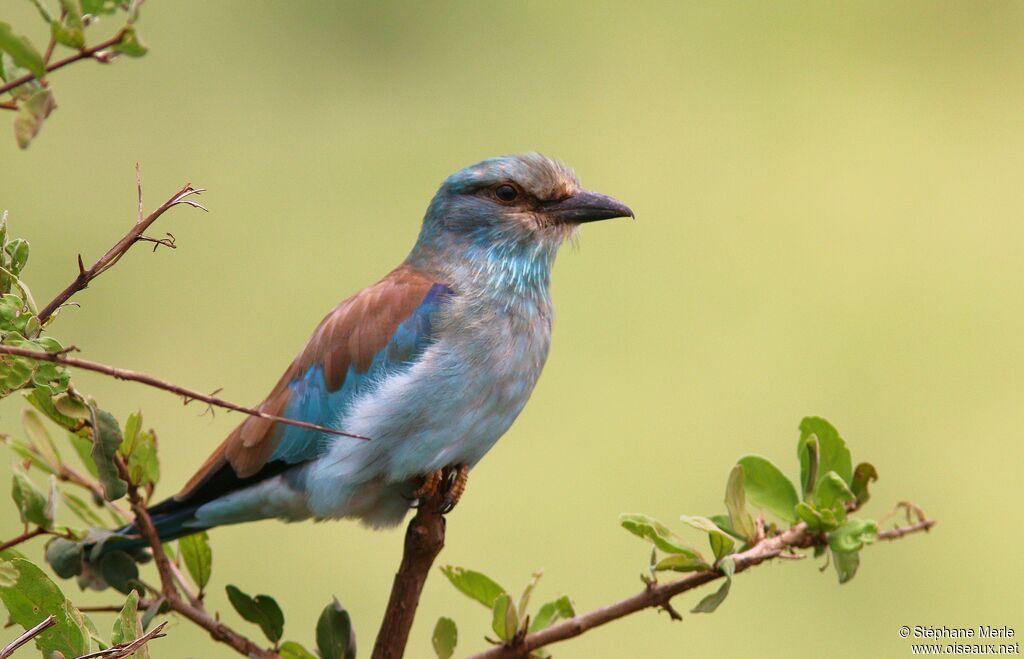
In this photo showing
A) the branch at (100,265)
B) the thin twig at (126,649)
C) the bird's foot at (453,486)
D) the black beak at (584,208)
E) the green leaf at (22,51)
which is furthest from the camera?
the black beak at (584,208)

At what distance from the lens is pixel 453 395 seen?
5.91ft

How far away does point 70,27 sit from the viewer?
32.4 inches

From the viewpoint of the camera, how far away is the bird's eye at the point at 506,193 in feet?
6.72

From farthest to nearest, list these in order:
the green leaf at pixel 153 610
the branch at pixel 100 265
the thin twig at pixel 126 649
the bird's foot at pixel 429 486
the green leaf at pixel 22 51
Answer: the bird's foot at pixel 429 486
the green leaf at pixel 153 610
the branch at pixel 100 265
the thin twig at pixel 126 649
the green leaf at pixel 22 51

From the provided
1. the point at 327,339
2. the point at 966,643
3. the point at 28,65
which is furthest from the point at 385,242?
the point at 28,65

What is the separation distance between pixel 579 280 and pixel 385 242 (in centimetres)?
62

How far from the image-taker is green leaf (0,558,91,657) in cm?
101

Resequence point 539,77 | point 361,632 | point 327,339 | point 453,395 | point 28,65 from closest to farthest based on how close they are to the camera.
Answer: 1. point 28,65
2. point 453,395
3. point 327,339
4. point 361,632
5. point 539,77

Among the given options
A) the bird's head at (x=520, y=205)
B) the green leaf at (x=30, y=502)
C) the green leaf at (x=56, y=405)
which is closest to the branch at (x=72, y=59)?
the green leaf at (x=56, y=405)

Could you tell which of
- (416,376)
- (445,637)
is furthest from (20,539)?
(416,376)

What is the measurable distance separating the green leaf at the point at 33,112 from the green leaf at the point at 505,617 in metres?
0.69

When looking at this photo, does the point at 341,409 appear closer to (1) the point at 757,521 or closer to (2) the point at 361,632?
(1) the point at 757,521

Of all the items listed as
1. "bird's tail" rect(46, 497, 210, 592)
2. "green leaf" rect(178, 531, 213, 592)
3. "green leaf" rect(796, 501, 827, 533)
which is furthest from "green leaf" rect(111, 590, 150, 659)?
"green leaf" rect(796, 501, 827, 533)

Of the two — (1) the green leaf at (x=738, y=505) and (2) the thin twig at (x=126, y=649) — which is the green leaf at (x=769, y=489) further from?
(2) the thin twig at (x=126, y=649)
